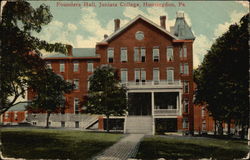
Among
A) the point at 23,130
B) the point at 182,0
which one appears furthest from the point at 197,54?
the point at 23,130

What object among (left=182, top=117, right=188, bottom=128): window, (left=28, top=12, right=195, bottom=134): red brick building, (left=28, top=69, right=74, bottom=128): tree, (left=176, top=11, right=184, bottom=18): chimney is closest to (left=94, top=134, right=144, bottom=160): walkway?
(left=28, top=12, right=195, bottom=134): red brick building

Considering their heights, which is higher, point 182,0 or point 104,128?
point 182,0

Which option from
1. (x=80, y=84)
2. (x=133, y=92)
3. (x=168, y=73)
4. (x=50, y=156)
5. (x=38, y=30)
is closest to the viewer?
(x=50, y=156)

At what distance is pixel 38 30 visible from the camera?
551 inches

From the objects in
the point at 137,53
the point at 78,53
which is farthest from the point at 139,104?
the point at 78,53

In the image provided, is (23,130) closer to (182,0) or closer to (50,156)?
(50,156)

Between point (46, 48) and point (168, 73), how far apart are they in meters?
8.84

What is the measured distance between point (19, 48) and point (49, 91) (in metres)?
2.68

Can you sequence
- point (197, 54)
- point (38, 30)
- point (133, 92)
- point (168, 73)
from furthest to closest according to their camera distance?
point (133, 92), point (168, 73), point (197, 54), point (38, 30)

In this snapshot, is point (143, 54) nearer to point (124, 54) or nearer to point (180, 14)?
point (124, 54)

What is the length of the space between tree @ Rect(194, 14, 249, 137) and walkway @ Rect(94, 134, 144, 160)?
19.1ft

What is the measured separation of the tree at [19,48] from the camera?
12891mm

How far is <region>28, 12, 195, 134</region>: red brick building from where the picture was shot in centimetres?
1683

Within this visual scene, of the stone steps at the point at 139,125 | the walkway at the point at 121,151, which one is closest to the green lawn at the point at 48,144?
the walkway at the point at 121,151
